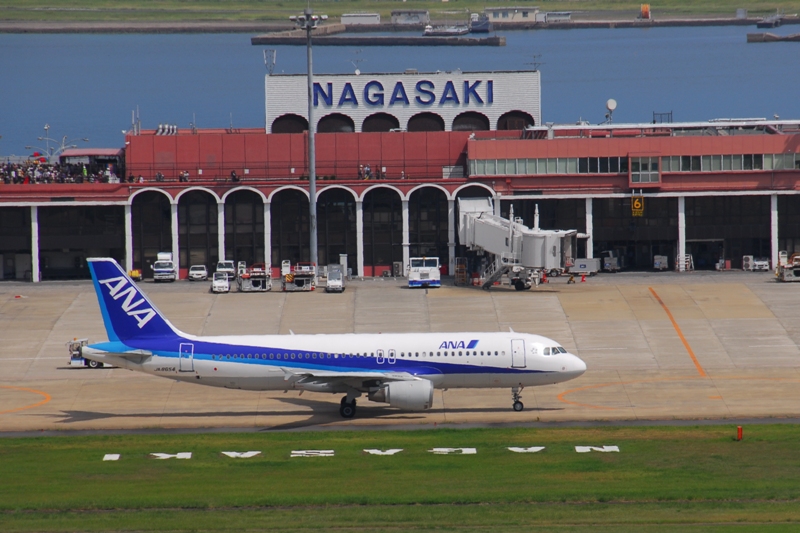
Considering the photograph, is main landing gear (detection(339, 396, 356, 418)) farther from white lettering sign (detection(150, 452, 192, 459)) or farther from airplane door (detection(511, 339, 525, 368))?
white lettering sign (detection(150, 452, 192, 459))

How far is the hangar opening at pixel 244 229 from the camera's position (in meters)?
114

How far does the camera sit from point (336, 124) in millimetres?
127688

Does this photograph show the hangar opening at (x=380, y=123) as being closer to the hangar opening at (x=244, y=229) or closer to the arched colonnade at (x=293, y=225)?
the arched colonnade at (x=293, y=225)

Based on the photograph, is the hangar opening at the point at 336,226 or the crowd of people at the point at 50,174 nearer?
the hangar opening at the point at 336,226

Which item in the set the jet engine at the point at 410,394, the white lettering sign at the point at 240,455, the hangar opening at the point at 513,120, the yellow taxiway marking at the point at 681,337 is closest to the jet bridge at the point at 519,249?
the yellow taxiway marking at the point at 681,337

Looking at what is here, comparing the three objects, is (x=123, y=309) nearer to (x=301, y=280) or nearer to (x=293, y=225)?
(x=301, y=280)

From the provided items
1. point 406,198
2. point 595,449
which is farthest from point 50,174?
point 595,449

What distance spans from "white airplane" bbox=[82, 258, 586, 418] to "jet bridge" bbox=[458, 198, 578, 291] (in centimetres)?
4031

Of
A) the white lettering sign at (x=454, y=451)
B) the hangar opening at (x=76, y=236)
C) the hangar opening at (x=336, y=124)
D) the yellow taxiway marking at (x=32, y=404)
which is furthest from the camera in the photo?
the hangar opening at (x=336, y=124)

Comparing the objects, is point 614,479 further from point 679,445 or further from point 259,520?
point 259,520

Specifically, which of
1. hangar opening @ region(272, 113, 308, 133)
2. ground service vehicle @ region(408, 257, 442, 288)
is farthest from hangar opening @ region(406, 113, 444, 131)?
ground service vehicle @ region(408, 257, 442, 288)

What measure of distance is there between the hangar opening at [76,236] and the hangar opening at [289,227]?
15.3 meters

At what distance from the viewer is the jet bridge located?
100 meters

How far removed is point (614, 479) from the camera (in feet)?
156
